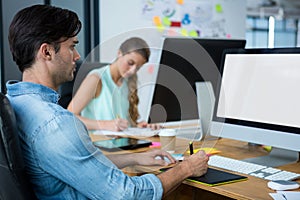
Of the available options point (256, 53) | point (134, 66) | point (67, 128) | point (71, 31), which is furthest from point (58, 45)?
point (134, 66)

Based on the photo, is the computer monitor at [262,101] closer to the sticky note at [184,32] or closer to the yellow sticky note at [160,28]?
the yellow sticky note at [160,28]

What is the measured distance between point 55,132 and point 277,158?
3.05 ft

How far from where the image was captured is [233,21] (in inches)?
176

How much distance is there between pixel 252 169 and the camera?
1403mm

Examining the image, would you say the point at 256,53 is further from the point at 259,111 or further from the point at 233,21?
the point at 233,21

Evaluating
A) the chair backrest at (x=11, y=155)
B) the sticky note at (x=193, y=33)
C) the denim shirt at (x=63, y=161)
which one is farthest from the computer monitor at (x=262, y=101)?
the sticky note at (x=193, y=33)

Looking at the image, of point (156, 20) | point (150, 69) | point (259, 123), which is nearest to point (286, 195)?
point (259, 123)

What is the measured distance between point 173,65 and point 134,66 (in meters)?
0.59

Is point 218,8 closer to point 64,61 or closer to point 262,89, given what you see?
point 262,89

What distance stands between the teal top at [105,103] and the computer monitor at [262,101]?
0.94 meters

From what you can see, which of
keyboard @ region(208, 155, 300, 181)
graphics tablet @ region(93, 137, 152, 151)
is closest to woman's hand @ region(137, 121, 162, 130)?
graphics tablet @ region(93, 137, 152, 151)

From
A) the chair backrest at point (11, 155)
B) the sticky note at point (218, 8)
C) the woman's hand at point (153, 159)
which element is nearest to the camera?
the chair backrest at point (11, 155)

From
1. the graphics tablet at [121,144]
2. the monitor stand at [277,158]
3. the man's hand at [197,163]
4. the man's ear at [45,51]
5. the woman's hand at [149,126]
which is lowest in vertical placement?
the woman's hand at [149,126]

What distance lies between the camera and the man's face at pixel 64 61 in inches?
47.8
